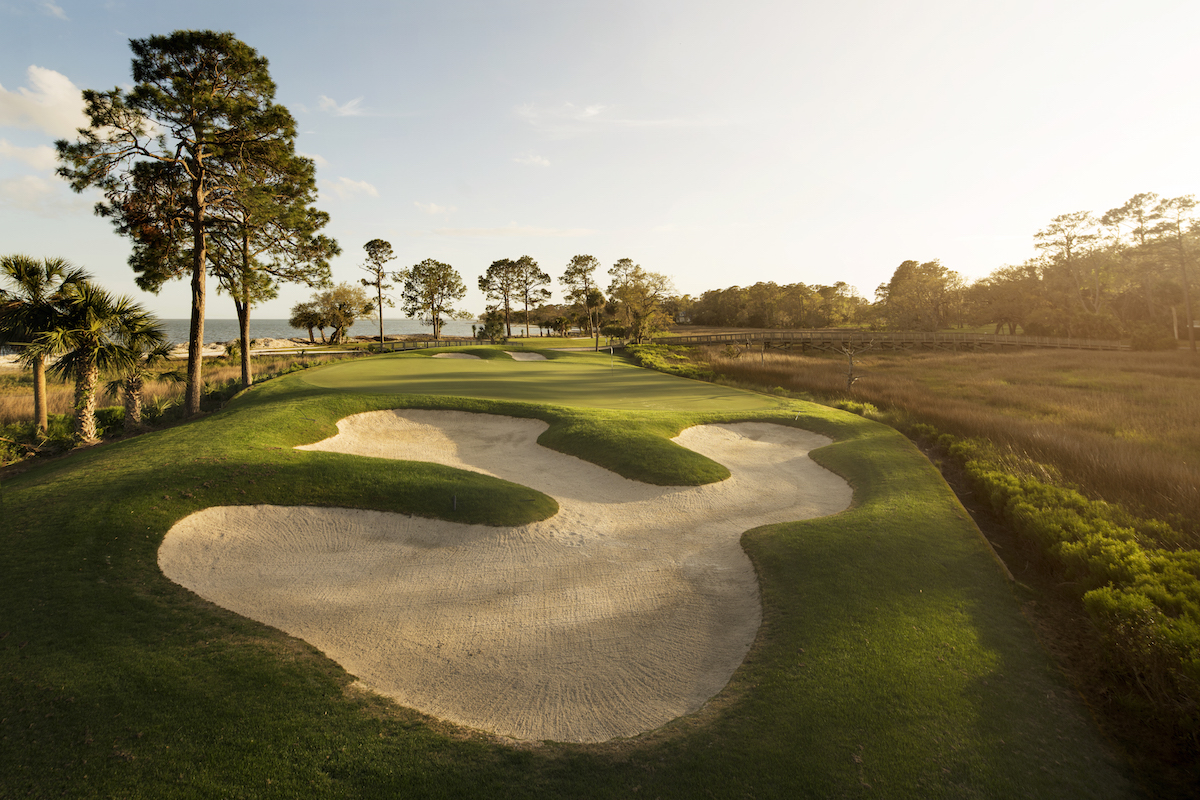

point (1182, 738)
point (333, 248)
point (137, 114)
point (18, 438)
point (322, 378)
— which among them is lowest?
point (1182, 738)

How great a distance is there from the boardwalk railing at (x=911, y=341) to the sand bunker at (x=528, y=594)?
44256 mm

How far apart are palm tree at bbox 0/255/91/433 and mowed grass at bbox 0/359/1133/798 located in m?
8.21

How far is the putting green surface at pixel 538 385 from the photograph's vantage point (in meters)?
19.9

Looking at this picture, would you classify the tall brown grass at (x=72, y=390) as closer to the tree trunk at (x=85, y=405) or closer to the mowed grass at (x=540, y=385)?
the tree trunk at (x=85, y=405)

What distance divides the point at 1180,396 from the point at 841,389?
14.2m

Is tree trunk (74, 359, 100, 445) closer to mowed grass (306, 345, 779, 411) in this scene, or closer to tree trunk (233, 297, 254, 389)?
mowed grass (306, 345, 779, 411)

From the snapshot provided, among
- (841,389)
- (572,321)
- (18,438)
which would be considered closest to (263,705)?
(18,438)

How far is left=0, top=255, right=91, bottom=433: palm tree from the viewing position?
13.6 metres

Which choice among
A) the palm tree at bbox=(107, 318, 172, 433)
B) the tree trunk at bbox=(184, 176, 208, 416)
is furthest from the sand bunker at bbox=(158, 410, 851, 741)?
the tree trunk at bbox=(184, 176, 208, 416)

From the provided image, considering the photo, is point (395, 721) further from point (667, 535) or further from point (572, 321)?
point (572, 321)

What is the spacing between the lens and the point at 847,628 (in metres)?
6.11

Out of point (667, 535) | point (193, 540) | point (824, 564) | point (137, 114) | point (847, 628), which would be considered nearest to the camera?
point (847, 628)

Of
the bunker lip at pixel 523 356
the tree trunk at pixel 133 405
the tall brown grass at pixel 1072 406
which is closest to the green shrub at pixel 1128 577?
the tall brown grass at pixel 1072 406

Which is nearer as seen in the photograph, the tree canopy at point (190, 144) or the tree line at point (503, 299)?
the tree canopy at point (190, 144)
